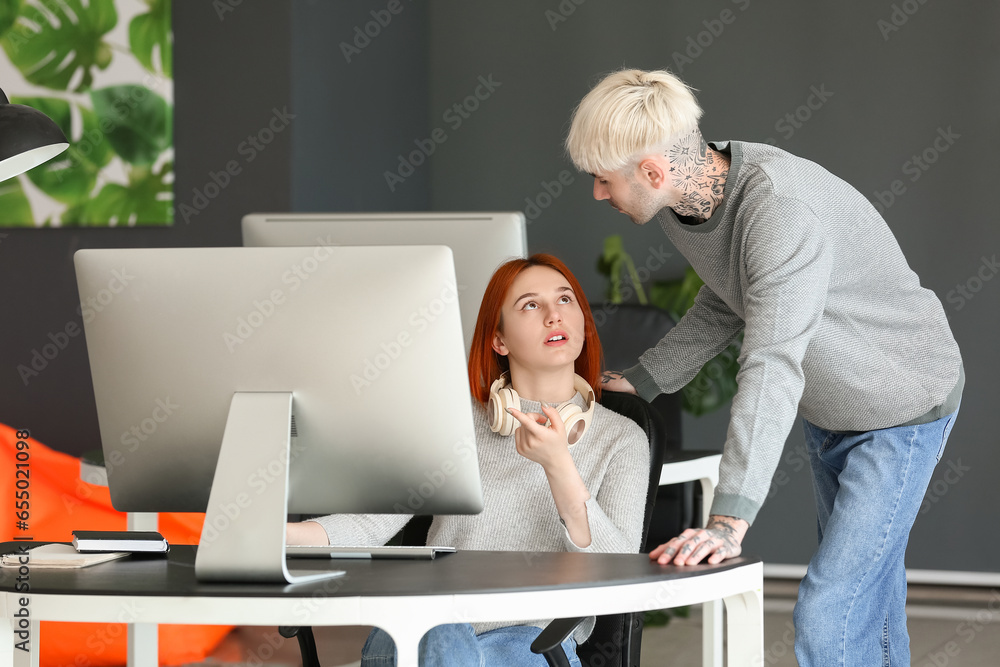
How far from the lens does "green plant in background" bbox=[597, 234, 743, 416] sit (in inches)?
162

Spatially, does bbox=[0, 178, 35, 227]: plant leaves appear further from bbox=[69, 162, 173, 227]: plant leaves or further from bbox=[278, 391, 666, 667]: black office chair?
bbox=[278, 391, 666, 667]: black office chair

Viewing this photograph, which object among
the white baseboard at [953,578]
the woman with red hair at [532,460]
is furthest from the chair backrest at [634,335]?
the woman with red hair at [532,460]

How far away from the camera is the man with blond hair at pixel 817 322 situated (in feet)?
5.22

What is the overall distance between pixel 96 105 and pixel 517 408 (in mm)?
2741

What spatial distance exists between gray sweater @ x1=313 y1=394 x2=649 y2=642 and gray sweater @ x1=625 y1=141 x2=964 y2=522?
0.84 ft

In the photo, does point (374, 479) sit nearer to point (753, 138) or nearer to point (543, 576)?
point (543, 576)

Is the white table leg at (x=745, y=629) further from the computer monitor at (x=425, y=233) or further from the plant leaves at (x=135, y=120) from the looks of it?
the plant leaves at (x=135, y=120)

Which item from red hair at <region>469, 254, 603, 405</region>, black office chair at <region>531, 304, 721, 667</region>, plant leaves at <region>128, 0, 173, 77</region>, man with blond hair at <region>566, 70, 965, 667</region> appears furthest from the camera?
plant leaves at <region>128, 0, 173, 77</region>

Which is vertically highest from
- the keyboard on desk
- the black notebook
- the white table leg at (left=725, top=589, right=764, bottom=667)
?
the black notebook

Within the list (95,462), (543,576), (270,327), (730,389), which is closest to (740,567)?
(543,576)

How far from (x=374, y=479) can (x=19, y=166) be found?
1.08 meters

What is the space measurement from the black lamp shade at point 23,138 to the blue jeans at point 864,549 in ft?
5.25

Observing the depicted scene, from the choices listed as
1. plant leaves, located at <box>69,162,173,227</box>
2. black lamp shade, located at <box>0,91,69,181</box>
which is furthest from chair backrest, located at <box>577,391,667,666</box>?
plant leaves, located at <box>69,162,173,227</box>

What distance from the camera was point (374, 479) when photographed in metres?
1.35
